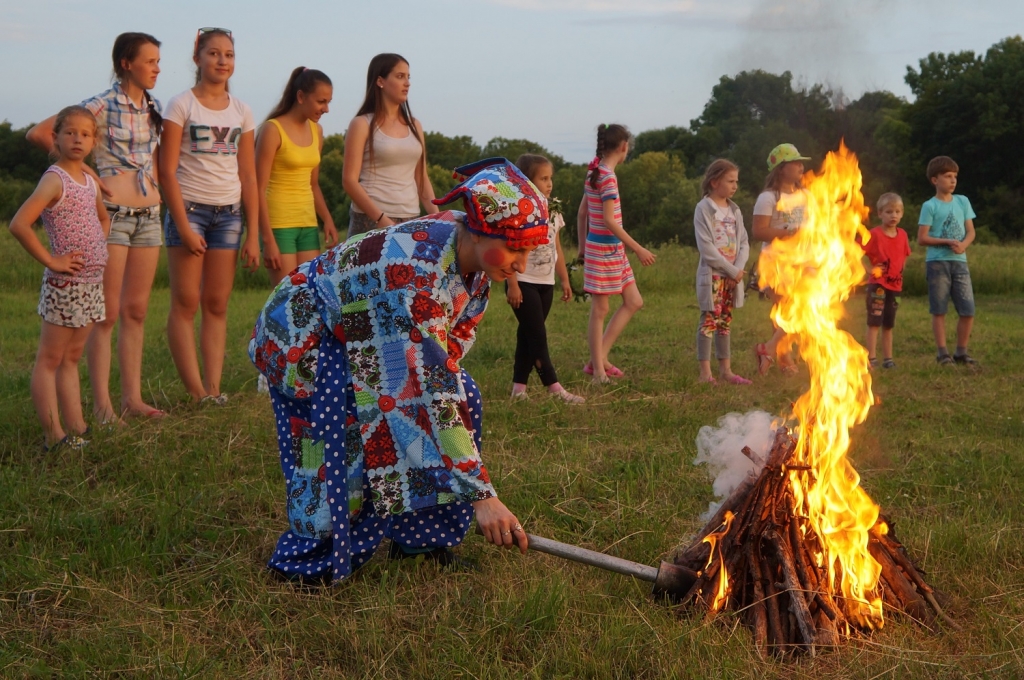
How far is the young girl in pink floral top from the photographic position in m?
5.32

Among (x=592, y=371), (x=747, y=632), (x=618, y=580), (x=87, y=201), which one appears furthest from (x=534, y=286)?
(x=747, y=632)

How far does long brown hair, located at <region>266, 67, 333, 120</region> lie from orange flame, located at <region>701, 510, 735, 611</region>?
430 cm

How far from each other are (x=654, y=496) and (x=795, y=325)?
1.15m

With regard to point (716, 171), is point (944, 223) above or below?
below

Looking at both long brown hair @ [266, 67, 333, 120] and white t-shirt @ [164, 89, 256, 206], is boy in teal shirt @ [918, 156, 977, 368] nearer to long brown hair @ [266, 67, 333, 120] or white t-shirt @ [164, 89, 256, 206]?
long brown hair @ [266, 67, 333, 120]

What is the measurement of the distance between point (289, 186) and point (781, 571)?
14.6 feet

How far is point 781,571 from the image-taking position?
11.9ft

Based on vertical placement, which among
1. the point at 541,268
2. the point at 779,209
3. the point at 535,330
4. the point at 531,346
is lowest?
the point at 531,346

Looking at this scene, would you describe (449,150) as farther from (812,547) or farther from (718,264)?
(812,547)

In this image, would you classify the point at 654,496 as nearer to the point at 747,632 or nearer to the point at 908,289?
the point at 747,632

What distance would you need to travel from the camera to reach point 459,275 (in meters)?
3.56

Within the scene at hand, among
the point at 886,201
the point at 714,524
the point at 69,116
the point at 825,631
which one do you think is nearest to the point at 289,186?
the point at 69,116

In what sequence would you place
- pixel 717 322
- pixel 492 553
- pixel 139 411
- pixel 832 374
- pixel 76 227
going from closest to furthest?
pixel 832 374, pixel 492 553, pixel 76 227, pixel 139 411, pixel 717 322

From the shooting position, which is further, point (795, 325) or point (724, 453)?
point (795, 325)
